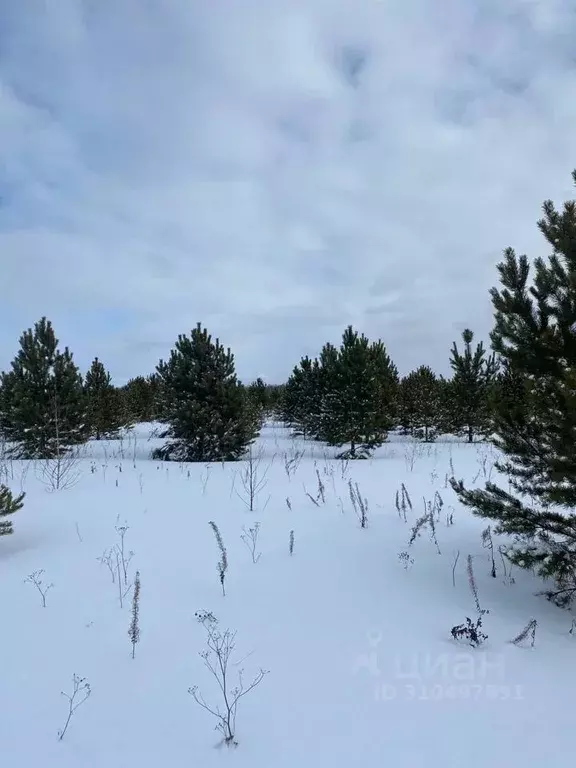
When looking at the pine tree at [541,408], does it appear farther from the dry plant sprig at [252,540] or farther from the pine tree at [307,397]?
the pine tree at [307,397]

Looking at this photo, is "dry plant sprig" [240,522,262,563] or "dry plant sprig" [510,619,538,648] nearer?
"dry plant sprig" [510,619,538,648]

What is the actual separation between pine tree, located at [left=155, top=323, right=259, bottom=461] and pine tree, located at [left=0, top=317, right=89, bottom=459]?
3596mm

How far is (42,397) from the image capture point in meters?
16.1

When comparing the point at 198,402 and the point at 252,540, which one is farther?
the point at 198,402

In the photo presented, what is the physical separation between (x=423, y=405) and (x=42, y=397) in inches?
720

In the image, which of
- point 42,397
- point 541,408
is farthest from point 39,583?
point 42,397

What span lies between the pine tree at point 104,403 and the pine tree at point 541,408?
2113 centimetres

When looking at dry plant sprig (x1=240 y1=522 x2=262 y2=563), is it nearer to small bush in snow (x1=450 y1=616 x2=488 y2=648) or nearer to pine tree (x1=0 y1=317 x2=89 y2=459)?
small bush in snow (x1=450 y1=616 x2=488 y2=648)

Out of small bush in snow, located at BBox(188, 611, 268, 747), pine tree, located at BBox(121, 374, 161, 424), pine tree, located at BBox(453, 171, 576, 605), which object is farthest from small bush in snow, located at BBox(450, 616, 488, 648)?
pine tree, located at BBox(121, 374, 161, 424)

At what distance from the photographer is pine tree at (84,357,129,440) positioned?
2339 cm

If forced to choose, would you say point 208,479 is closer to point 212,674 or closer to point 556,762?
point 212,674

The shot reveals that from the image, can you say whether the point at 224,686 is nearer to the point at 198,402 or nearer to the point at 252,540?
the point at 252,540

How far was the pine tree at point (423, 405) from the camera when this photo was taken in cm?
2559

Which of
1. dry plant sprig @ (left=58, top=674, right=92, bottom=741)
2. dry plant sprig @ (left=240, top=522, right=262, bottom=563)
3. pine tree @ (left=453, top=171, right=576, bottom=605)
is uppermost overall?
pine tree @ (left=453, top=171, right=576, bottom=605)
